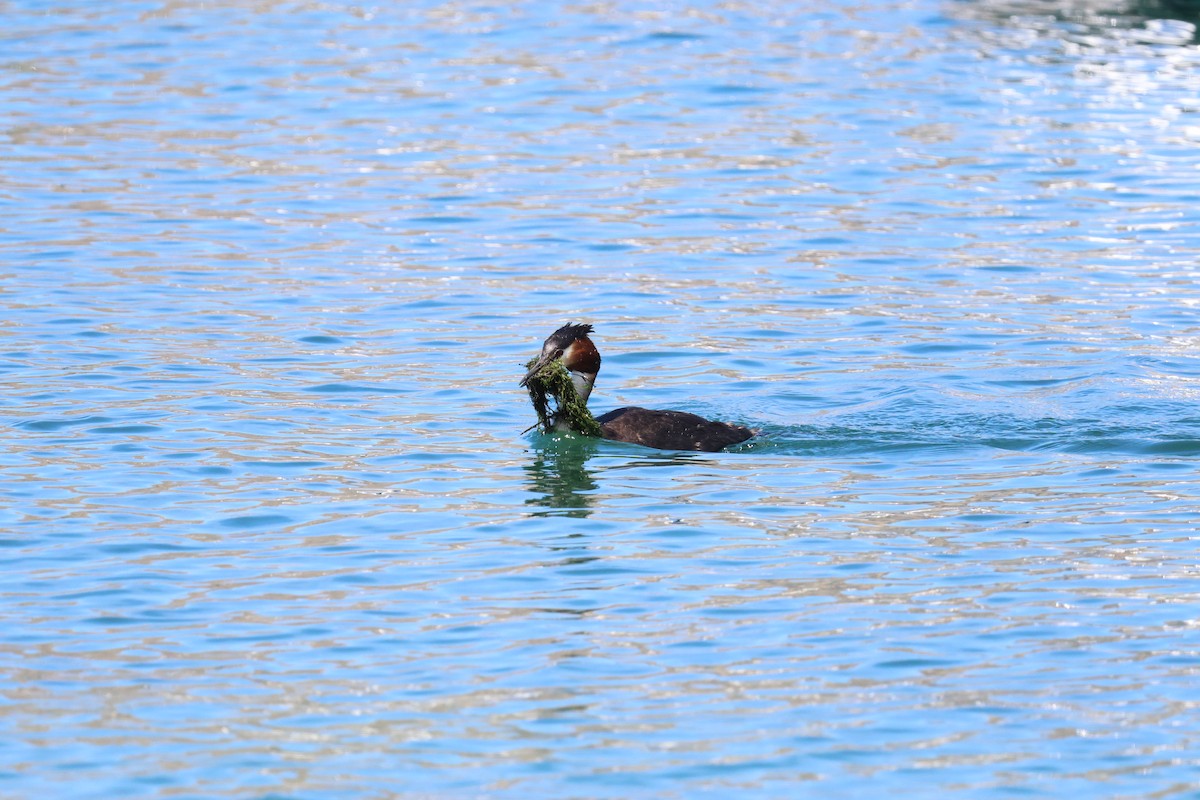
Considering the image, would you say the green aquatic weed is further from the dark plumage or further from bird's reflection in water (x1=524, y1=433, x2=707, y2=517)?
the dark plumage

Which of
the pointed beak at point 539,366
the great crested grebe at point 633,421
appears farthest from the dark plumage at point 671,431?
the pointed beak at point 539,366

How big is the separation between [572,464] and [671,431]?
0.76 meters

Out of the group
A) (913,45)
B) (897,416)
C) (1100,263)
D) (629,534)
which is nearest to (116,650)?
(629,534)

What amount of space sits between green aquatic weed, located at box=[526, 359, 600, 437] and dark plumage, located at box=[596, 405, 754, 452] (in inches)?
9.0

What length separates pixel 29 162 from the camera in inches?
906

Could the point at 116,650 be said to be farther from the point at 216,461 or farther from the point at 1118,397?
the point at 1118,397

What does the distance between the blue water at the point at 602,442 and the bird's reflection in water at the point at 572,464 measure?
0.20ft

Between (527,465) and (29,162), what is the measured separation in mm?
12918

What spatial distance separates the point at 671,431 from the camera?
41.7 ft

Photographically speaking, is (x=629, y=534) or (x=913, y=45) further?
(x=913, y=45)

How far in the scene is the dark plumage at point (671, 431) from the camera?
1273 centimetres

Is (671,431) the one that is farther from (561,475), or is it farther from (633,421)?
(561,475)

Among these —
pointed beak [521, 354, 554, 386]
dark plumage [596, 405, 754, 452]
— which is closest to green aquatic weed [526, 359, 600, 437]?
pointed beak [521, 354, 554, 386]

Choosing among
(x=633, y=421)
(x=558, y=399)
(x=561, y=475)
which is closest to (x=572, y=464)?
(x=561, y=475)
